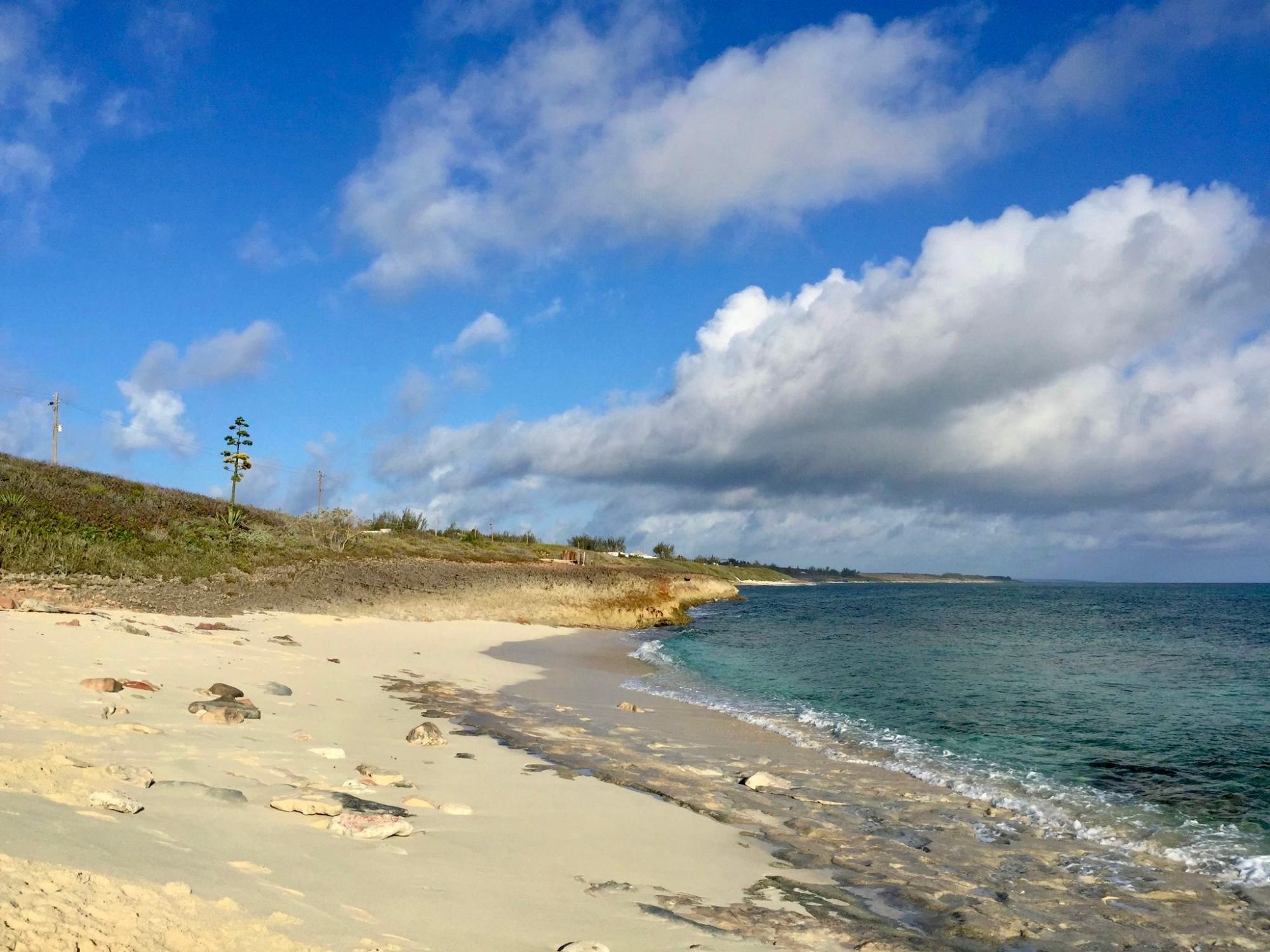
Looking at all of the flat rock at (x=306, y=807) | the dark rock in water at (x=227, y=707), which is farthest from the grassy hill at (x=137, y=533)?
the flat rock at (x=306, y=807)

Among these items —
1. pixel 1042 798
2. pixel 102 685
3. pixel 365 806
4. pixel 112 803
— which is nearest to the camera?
pixel 112 803

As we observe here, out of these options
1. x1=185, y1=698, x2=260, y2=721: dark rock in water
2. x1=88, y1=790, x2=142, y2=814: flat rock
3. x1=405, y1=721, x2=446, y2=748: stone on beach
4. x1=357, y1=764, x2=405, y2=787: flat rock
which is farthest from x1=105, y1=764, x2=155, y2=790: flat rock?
x1=405, y1=721, x2=446, y2=748: stone on beach

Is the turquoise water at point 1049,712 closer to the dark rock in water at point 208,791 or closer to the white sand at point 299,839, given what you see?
the white sand at point 299,839

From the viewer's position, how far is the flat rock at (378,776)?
780 cm

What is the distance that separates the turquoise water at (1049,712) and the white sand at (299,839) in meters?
5.55

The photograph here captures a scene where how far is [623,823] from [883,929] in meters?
2.69

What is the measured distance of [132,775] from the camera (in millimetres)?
6316

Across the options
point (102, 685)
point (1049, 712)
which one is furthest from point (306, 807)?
point (1049, 712)

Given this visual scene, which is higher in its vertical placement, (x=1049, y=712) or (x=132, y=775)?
(x=132, y=775)

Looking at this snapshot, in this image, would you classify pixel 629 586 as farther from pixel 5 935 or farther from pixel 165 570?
pixel 5 935

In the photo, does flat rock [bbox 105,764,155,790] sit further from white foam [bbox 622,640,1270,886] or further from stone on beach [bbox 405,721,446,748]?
white foam [bbox 622,640,1270,886]

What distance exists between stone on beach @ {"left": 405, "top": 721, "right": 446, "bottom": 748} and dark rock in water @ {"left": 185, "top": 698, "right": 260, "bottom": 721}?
74.4 inches

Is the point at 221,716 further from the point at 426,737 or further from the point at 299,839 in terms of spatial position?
the point at 299,839

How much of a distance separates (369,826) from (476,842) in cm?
90
